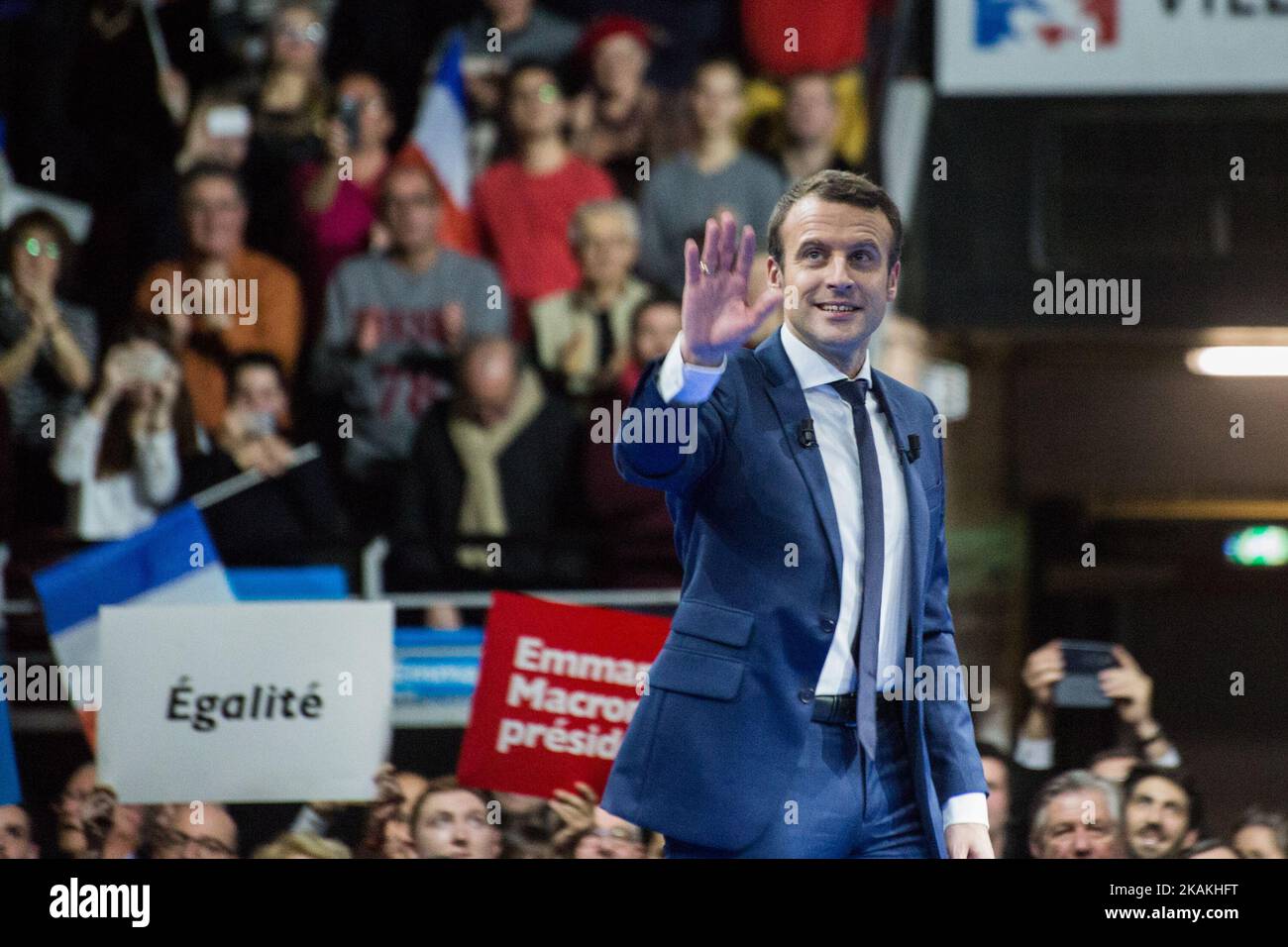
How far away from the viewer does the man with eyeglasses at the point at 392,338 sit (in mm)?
6707

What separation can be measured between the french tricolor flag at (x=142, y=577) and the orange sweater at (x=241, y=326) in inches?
25.5

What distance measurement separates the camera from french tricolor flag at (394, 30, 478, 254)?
6969mm

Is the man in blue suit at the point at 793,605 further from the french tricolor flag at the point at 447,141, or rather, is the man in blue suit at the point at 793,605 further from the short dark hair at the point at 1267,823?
the french tricolor flag at the point at 447,141

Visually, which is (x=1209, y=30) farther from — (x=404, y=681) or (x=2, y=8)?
(x=2, y=8)

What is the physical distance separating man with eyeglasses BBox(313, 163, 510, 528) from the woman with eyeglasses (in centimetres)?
97

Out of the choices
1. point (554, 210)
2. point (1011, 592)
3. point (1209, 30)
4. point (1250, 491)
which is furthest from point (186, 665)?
point (1209, 30)

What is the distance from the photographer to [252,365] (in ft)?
22.0

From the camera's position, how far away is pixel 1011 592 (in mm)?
6465

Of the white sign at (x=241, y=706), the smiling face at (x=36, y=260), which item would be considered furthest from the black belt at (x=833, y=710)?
the smiling face at (x=36, y=260)

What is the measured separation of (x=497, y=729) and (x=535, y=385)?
1495 millimetres

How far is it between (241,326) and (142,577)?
3.80ft
